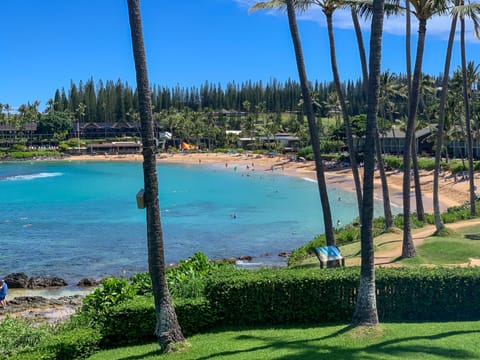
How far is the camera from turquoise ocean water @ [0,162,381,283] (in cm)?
2855

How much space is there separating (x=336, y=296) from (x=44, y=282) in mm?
16403

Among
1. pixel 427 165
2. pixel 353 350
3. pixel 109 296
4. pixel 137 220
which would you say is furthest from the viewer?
pixel 427 165

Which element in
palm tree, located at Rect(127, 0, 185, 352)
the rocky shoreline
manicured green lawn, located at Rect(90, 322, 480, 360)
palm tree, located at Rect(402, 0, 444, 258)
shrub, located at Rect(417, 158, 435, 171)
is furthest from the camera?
shrub, located at Rect(417, 158, 435, 171)

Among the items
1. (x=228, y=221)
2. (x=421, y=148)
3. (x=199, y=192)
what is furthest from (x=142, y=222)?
(x=421, y=148)

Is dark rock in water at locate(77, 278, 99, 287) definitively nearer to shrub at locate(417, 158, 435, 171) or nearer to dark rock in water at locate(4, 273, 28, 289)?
dark rock in water at locate(4, 273, 28, 289)

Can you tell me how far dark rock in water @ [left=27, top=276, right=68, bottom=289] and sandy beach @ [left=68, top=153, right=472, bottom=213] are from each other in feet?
87.1

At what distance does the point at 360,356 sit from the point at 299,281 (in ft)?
8.66

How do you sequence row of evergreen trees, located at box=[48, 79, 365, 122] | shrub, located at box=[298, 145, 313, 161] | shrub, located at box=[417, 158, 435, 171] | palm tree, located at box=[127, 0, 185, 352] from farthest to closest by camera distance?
row of evergreen trees, located at box=[48, 79, 365, 122], shrub, located at box=[298, 145, 313, 161], shrub, located at box=[417, 158, 435, 171], palm tree, located at box=[127, 0, 185, 352]

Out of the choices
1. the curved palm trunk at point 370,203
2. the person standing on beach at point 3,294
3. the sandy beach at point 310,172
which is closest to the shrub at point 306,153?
the sandy beach at point 310,172

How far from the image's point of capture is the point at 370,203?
9.89 m

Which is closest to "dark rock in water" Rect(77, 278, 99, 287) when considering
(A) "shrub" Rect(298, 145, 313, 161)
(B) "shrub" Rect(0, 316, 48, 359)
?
(B) "shrub" Rect(0, 316, 48, 359)

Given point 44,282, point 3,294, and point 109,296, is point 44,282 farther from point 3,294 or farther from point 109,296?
point 109,296

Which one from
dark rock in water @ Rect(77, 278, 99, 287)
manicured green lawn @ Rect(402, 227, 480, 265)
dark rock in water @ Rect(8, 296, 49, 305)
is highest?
manicured green lawn @ Rect(402, 227, 480, 265)

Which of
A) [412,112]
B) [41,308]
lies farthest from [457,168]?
[41,308]
